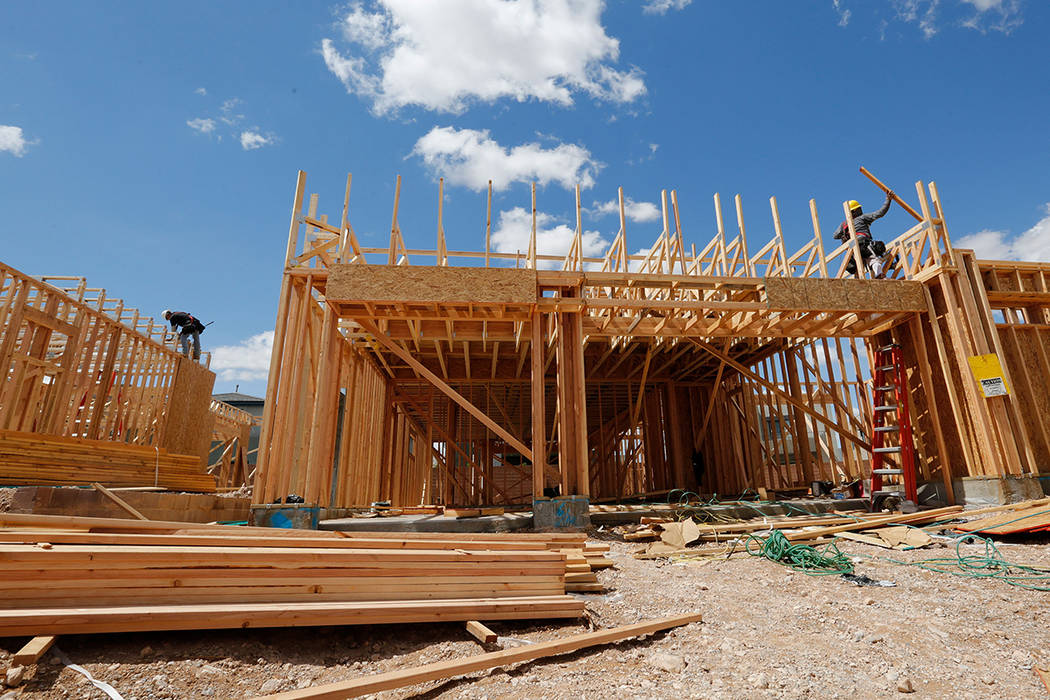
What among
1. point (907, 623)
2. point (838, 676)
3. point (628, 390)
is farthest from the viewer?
point (628, 390)

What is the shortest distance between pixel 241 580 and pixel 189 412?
49.2 ft

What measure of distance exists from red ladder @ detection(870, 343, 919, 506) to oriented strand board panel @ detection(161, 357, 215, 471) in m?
17.2

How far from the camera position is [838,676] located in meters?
3.37

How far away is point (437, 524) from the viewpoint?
320 inches

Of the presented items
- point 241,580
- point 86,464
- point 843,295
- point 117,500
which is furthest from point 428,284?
point 843,295

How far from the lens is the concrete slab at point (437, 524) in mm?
8062

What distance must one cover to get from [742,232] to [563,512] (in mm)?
6868

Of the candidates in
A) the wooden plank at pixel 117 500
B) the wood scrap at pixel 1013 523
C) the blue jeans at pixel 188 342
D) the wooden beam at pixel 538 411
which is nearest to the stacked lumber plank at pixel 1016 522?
the wood scrap at pixel 1013 523

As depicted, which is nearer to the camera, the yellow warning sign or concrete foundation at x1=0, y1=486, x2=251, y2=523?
concrete foundation at x1=0, y1=486, x2=251, y2=523

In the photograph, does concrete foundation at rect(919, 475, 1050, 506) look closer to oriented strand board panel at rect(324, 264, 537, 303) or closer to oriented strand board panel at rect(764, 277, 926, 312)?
oriented strand board panel at rect(764, 277, 926, 312)

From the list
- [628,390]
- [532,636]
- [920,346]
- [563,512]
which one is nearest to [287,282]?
[563,512]

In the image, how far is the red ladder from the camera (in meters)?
10.0

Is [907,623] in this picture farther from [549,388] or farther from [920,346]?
[549,388]

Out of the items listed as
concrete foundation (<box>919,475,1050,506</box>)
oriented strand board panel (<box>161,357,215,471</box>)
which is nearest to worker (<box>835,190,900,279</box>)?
concrete foundation (<box>919,475,1050,506</box>)
